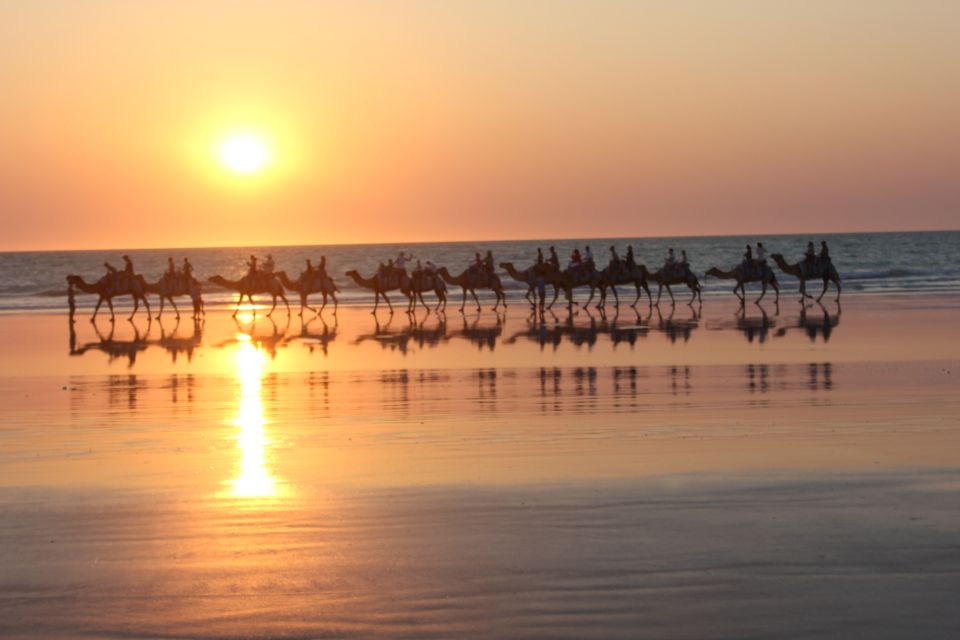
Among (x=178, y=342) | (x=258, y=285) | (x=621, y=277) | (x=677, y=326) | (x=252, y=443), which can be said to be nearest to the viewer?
(x=252, y=443)

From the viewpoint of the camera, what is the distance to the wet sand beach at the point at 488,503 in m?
6.66

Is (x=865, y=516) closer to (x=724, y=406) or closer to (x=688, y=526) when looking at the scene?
(x=688, y=526)

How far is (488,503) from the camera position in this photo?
9172 mm

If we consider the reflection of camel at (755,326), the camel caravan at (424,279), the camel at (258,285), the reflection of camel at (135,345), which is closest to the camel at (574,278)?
the camel caravan at (424,279)

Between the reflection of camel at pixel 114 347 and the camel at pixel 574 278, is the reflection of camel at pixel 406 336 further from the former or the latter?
the camel at pixel 574 278

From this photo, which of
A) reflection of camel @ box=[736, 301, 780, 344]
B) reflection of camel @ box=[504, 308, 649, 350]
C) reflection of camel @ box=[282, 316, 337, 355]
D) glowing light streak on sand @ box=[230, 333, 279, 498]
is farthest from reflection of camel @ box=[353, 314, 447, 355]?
reflection of camel @ box=[736, 301, 780, 344]

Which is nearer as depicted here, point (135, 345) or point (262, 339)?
point (135, 345)

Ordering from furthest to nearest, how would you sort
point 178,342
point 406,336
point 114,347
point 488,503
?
point 406,336, point 178,342, point 114,347, point 488,503

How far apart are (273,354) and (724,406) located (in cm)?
1158

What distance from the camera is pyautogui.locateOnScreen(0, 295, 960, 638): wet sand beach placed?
666 centimetres

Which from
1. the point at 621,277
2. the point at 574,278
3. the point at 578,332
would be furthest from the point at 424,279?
the point at 578,332

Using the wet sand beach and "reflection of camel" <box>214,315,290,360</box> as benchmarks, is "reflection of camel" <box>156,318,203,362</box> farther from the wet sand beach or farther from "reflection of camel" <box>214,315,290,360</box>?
the wet sand beach

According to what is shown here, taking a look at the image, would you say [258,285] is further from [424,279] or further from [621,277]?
[621,277]

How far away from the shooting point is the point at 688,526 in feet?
27.2
